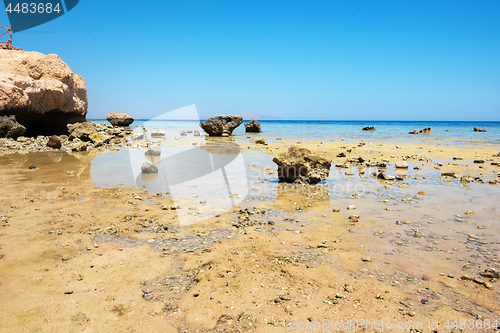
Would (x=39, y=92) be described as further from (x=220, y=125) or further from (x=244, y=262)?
→ (x=244, y=262)

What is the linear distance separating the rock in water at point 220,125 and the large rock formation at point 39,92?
11205 millimetres

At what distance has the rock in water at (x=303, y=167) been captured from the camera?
25.4 ft

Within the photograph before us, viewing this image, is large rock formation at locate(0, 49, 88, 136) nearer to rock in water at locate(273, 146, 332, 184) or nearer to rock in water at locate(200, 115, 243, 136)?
rock in water at locate(200, 115, 243, 136)

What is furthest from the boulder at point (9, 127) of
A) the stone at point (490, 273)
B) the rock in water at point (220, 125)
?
the stone at point (490, 273)

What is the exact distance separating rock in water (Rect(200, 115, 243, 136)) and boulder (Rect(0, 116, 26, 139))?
14.8 m

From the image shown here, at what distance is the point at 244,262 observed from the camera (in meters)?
3.44

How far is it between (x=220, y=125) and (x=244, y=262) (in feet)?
82.1

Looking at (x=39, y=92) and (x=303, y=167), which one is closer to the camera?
(x=303, y=167)

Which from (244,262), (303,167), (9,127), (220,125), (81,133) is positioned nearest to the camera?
(244,262)

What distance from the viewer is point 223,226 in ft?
15.2

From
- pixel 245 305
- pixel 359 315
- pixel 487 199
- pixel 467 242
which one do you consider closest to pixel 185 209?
pixel 245 305

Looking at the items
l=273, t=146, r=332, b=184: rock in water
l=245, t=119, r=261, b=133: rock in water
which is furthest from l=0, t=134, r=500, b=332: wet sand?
l=245, t=119, r=261, b=133: rock in water

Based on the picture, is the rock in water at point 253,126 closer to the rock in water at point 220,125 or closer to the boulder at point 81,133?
the rock in water at point 220,125

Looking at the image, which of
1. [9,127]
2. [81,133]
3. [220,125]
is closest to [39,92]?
[9,127]
